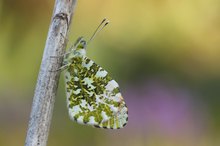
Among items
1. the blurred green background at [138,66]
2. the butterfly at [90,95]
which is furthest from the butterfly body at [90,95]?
the blurred green background at [138,66]

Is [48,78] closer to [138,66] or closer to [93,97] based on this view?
[93,97]

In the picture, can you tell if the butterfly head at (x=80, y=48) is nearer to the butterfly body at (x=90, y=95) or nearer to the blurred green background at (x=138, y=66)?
the butterfly body at (x=90, y=95)

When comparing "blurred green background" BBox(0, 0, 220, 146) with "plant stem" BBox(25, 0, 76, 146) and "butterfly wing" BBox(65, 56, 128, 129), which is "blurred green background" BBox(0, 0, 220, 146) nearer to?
"butterfly wing" BBox(65, 56, 128, 129)

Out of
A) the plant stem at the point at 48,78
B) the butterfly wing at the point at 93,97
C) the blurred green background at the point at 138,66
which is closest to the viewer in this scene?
the plant stem at the point at 48,78

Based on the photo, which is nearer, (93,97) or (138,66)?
(93,97)

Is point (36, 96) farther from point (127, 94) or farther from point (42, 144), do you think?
point (127, 94)

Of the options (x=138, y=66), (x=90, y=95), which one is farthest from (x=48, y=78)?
(x=138, y=66)

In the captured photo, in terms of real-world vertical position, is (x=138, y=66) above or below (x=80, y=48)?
above

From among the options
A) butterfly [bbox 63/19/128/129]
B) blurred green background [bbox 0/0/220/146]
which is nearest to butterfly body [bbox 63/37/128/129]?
butterfly [bbox 63/19/128/129]

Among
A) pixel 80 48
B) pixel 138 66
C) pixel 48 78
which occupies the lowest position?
pixel 48 78
